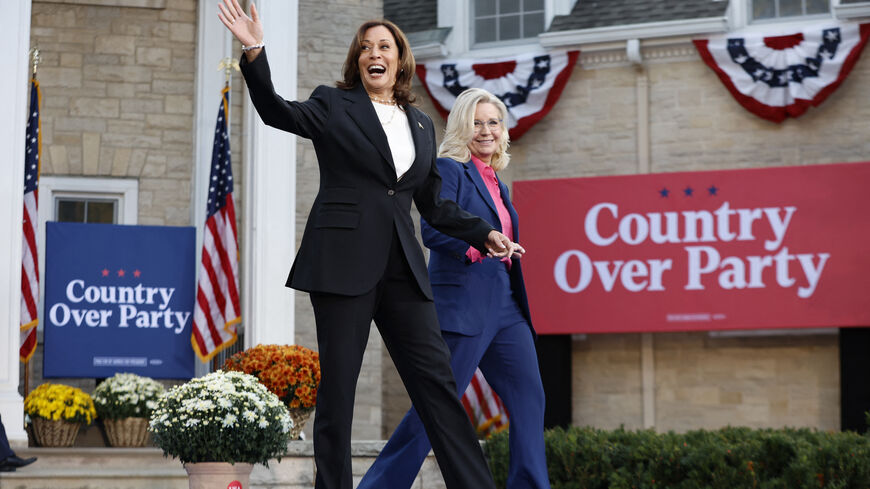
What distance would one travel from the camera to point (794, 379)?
40.9ft

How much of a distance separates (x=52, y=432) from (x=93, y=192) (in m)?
3.32

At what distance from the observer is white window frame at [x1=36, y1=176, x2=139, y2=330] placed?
38.0 feet

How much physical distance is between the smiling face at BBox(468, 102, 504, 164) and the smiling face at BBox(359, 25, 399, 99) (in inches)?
51.8

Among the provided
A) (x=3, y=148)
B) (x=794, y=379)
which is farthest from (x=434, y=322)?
(x=794, y=379)

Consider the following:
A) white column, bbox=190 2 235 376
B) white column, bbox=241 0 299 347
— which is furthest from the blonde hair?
white column, bbox=190 2 235 376

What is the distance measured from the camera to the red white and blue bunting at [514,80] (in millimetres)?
13414

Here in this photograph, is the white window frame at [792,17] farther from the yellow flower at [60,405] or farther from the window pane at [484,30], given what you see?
the yellow flower at [60,405]

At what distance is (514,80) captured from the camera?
1355cm

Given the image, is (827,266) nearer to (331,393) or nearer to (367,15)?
(367,15)

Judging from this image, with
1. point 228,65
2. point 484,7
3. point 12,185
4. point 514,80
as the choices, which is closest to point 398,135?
point 12,185

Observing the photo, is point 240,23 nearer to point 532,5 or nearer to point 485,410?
point 485,410

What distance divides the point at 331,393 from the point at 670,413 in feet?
30.8

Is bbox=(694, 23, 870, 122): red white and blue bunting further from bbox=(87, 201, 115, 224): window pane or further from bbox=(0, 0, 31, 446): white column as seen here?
bbox=(0, 0, 31, 446): white column

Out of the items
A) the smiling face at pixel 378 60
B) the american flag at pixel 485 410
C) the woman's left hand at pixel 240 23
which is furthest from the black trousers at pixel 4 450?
the american flag at pixel 485 410
